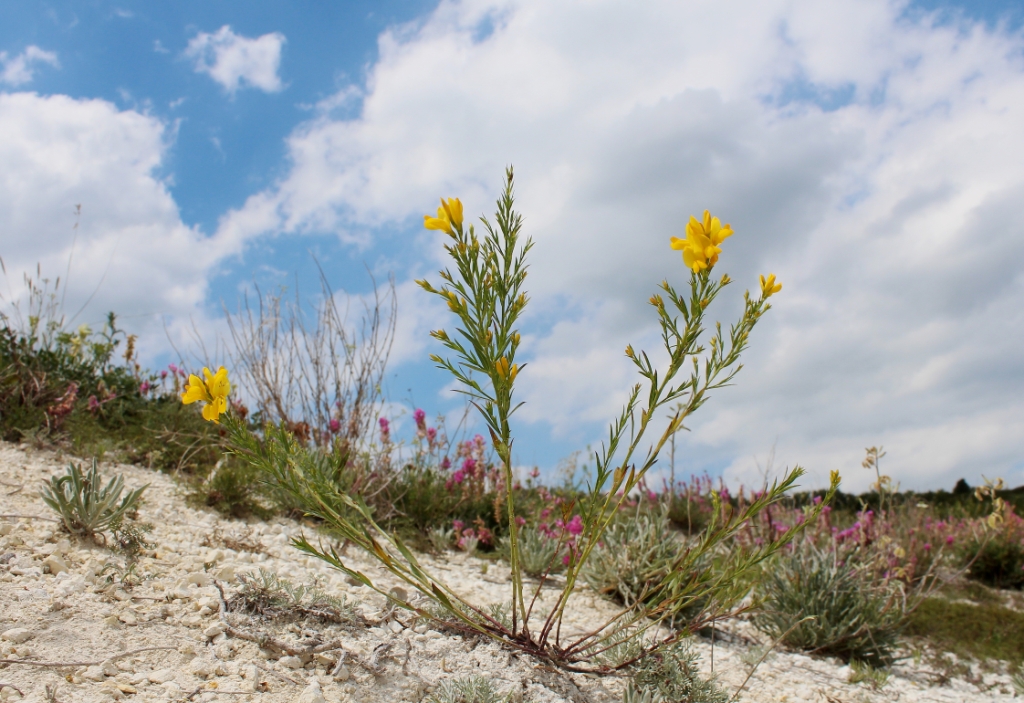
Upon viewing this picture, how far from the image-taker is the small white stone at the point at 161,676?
2324 mm

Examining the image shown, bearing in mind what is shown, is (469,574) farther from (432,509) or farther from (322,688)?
(322,688)

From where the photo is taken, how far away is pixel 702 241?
226 centimetres

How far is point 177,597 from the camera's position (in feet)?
9.51

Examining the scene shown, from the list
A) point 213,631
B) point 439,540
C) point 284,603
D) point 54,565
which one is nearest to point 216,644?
point 213,631

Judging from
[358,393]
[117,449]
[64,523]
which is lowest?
[64,523]

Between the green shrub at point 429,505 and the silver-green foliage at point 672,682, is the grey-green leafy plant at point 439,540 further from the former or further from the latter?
the silver-green foliage at point 672,682

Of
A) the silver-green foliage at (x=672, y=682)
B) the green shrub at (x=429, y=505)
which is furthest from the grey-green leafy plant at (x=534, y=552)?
the silver-green foliage at (x=672, y=682)

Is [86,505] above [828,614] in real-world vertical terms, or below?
above

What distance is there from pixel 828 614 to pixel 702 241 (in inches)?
124

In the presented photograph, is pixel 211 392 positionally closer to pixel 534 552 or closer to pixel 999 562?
pixel 534 552

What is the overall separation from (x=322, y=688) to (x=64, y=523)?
1.83 metres

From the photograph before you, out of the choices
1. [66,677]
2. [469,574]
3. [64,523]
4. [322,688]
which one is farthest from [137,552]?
[469,574]

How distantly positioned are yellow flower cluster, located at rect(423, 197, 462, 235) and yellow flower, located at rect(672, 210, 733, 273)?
0.76 m

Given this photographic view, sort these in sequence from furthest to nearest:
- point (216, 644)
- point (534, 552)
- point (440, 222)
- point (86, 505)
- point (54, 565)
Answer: point (534, 552) < point (86, 505) < point (54, 565) < point (216, 644) < point (440, 222)
